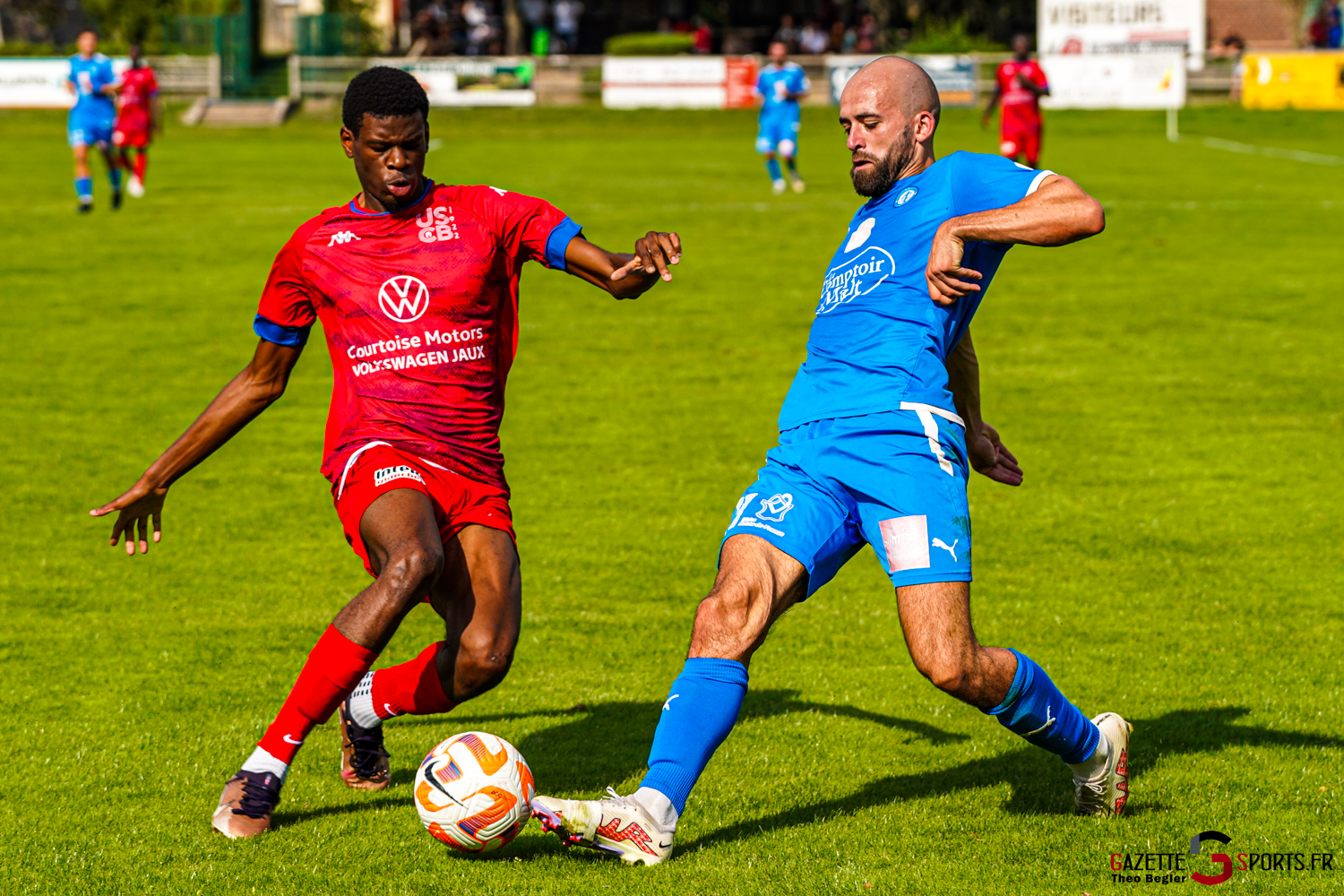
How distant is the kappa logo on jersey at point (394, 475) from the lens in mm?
5008

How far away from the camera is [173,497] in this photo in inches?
386

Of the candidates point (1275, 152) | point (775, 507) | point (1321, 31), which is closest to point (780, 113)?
point (1275, 152)

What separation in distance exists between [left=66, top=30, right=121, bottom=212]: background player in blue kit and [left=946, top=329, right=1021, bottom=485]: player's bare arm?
19473 mm

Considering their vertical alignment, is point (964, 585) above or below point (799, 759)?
above

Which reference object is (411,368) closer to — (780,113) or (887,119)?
(887,119)

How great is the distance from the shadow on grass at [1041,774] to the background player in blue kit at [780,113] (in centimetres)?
1980

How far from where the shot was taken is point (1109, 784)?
4.95 meters

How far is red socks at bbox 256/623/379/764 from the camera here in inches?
187

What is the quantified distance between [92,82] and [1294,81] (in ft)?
105

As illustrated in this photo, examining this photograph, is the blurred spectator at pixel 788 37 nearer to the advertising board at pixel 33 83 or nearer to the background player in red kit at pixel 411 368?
the advertising board at pixel 33 83

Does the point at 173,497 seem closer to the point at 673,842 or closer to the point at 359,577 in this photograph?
the point at 359,577

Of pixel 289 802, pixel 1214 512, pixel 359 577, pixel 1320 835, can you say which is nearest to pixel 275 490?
pixel 359 577

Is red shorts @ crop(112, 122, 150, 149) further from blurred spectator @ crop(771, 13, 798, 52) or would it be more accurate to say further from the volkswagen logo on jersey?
blurred spectator @ crop(771, 13, 798, 52)

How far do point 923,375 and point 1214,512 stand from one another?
508cm
